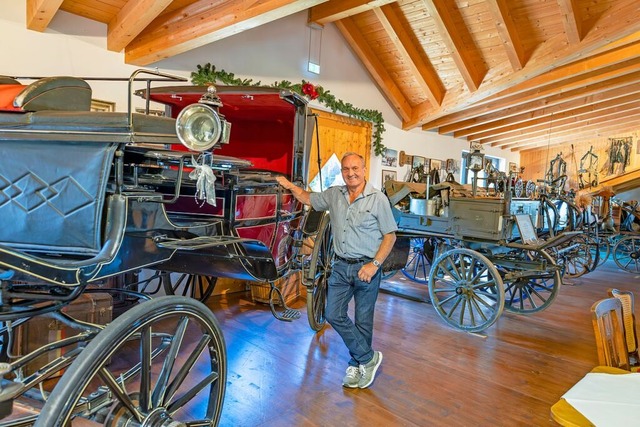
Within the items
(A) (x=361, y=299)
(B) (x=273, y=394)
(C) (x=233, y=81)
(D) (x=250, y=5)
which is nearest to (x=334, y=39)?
(C) (x=233, y=81)

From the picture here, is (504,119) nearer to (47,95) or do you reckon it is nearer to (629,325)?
(629,325)

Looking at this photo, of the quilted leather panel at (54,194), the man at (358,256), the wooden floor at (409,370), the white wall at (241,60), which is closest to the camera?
the quilted leather panel at (54,194)

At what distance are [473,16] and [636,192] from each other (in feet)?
34.8

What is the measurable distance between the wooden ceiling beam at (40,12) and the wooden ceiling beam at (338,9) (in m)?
3.55

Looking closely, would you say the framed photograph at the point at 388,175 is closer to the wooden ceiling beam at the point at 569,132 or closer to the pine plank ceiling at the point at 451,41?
the pine plank ceiling at the point at 451,41

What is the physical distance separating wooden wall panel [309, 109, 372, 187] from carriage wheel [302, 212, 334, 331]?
3.00m

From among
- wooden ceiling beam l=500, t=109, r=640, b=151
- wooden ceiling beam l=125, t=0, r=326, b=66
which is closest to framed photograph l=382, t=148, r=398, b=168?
wooden ceiling beam l=125, t=0, r=326, b=66

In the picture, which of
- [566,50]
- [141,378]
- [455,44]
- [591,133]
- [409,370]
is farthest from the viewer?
[591,133]

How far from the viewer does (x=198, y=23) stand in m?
4.16

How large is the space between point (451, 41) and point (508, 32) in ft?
Answer: 2.56

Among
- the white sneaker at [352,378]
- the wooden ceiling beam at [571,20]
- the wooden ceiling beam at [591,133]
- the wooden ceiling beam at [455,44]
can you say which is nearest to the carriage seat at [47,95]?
the white sneaker at [352,378]

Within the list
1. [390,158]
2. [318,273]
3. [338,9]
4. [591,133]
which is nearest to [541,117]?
[591,133]

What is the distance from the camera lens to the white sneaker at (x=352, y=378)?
114 inches

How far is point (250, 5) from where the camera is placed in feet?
13.3
